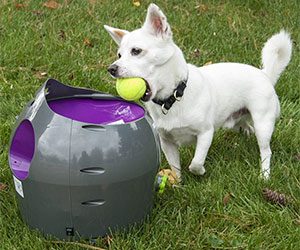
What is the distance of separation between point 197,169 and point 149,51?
63 cm

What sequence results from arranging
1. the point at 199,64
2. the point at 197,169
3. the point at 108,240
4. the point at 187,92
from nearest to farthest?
1. the point at 108,240
2. the point at 187,92
3. the point at 197,169
4. the point at 199,64

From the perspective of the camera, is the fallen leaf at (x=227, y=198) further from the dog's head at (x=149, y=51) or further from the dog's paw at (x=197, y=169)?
the dog's head at (x=149, y=51)

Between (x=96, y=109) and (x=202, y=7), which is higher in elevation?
(x=96, y=109)

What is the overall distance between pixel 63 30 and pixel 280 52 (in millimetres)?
2128

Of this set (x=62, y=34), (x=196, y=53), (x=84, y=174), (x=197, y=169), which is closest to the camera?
(x=84, y=174)

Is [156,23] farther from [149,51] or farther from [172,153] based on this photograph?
[172,153]

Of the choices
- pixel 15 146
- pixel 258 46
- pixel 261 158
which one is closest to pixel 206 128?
pixel 261 158

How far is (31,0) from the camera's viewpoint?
18.5ft

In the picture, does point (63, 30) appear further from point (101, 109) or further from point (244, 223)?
point (244, 223)

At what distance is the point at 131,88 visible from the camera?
8.47 feet

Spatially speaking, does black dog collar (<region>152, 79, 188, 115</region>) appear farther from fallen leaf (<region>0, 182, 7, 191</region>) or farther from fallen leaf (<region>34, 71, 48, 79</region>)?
fallen leaf (<region>34, 71, 48, 79</region>)

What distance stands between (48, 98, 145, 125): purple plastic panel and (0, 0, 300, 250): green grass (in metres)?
0.45

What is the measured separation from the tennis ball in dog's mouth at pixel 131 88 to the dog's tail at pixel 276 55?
1038 mm

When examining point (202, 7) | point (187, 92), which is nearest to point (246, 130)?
point (187, 92)
